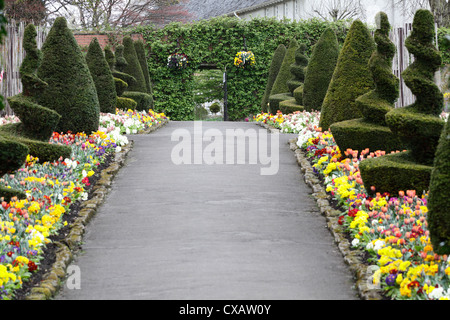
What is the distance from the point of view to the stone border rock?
17.4 feet

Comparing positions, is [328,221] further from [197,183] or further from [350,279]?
[197,183]

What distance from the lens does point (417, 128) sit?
7426mm

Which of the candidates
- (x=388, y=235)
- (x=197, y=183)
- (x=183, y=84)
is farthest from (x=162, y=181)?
(x=183, y=84)

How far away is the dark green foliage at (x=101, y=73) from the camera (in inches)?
616

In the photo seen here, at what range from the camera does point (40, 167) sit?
9.04 meters

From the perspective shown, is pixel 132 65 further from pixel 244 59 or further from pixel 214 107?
pixel 214 107

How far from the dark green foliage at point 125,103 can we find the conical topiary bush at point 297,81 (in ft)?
14.4

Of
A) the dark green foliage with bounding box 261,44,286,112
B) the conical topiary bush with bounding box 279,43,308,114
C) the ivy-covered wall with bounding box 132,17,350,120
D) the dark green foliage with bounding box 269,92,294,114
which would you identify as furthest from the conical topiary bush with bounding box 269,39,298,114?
the ivy-covered wall with bounding box 132,17,350,120

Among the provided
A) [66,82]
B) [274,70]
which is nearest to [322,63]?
[66,82]

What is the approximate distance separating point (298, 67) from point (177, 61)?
7.35 meters

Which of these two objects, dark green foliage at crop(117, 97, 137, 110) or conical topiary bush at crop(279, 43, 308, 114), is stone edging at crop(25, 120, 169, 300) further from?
conical topiary bush at crop(279, 43, 308, 114)

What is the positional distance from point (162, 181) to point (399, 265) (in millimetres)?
5091

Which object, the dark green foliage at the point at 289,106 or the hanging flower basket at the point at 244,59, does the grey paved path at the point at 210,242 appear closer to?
the dark green foliage at the point at 289,106

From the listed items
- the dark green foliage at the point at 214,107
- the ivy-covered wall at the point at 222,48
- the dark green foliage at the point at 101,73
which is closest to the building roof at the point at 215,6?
the dark green foliage at the point at 214,107
